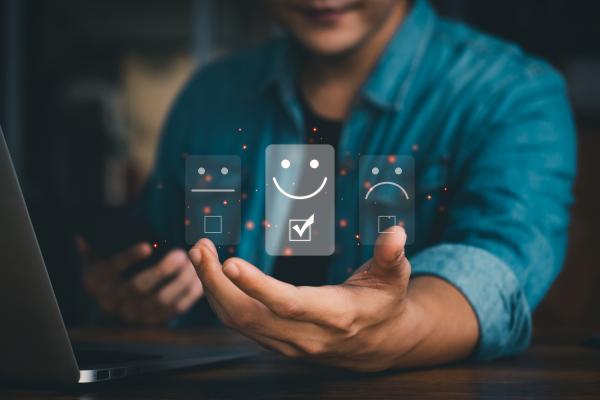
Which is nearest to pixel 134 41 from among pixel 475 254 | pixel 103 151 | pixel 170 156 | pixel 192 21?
pixel 192 21

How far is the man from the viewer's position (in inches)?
19.8

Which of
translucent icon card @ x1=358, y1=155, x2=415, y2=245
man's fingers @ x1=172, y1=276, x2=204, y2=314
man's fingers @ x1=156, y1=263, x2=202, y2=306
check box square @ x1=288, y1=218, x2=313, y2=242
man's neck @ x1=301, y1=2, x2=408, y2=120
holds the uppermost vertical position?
man's neck @ x1=301, y1=2, x2=408, y2=120

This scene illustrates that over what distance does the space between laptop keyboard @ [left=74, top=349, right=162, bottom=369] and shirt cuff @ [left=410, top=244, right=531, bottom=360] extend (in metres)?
0.26

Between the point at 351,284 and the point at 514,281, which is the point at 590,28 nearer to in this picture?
the point at 514,281

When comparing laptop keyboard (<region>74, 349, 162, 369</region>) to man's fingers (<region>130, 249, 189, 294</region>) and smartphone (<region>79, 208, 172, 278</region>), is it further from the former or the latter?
smartphone (<region>79, 208, 172, 278</region>)

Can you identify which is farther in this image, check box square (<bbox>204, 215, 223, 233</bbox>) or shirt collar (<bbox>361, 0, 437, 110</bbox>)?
shirt collar (<bbox>361, 0, 437, 110</bbox>)

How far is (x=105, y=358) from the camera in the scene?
1.87 ft

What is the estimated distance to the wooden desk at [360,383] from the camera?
51cm

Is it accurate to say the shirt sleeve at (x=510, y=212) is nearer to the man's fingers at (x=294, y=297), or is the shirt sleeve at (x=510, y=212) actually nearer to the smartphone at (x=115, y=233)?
the man's fingers at (x=294, y=297)

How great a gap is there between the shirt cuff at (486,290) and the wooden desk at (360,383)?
0.02 meters

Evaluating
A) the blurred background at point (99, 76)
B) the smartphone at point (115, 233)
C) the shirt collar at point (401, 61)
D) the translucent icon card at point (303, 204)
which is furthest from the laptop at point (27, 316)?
the blurred background at point (99, 76)

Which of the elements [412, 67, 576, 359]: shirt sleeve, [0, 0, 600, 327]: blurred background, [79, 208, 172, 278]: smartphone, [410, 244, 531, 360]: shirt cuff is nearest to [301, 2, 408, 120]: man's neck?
[412, 67, 576, 359]: shirt sleeve

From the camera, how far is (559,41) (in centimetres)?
333

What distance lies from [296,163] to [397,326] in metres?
0.14
